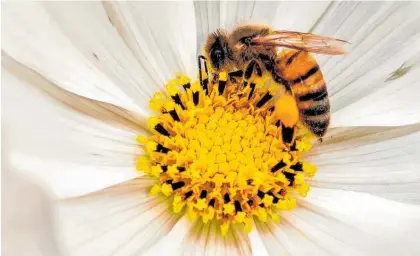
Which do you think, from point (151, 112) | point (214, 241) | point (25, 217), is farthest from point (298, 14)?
point (25, 217)

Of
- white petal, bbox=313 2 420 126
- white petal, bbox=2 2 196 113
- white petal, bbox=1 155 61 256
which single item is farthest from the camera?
white petal, bbox=313 2 420 126

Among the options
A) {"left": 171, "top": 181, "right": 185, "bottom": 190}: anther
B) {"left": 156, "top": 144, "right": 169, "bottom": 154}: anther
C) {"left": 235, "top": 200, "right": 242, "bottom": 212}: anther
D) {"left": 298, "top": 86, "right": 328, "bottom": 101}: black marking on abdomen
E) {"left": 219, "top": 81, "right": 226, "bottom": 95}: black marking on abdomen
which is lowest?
{"left": 235, "top": 200, "right": 242, "bottom": 212}: anther

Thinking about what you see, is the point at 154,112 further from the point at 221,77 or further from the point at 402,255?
the point at 402,255

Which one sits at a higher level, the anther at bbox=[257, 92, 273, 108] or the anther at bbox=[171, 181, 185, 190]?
the anther at bbox=[257, 92, 273, 108]

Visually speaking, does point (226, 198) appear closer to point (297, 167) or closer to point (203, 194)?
point (203, 194)

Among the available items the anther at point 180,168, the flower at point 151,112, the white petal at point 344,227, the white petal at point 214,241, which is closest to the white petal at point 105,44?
the flower at point 151,112

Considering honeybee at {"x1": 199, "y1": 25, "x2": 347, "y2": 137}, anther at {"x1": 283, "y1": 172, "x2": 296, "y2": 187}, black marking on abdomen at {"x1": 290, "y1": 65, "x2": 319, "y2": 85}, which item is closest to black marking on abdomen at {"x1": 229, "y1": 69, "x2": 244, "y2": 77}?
honeybee at {"x1": 199, "y1": 25, "x2": 347, "y2": 137}

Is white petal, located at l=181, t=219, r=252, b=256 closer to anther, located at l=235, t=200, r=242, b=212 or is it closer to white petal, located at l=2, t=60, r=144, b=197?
anther, located at l=235, t=200, r=242, b=212
